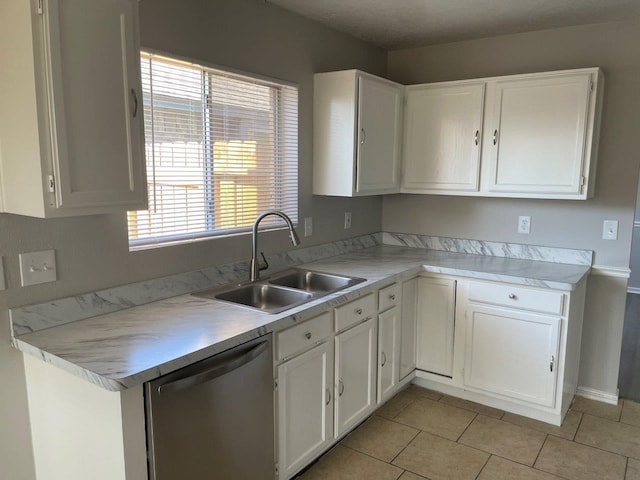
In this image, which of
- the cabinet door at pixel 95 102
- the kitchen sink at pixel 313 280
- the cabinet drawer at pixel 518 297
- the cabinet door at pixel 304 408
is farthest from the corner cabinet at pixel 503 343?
the cabinet door at pixel 95 102

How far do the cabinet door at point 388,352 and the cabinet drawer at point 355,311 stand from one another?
0.13 m

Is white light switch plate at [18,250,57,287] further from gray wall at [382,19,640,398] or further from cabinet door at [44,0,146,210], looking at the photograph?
gray wall at [382,19,640,398]

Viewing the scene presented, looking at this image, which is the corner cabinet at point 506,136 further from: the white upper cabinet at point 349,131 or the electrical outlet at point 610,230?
the white upper cabinet at point 349,131

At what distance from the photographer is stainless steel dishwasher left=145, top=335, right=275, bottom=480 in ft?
5.03

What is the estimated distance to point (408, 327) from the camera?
310 centimetres

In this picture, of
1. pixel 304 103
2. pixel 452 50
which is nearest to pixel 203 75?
pixel 304 103

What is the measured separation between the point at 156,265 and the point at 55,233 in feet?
1.53

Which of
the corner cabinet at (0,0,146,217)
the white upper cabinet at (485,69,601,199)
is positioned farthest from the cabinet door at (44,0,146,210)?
the white upper cabinet at (485,69,601,199)

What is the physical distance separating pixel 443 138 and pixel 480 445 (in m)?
1.93

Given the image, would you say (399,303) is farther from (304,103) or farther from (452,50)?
(452,50)

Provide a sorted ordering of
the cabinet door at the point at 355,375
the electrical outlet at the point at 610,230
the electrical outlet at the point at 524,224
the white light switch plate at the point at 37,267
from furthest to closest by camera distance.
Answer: the electrical outlet at the point at 524,224 < the electrical outlet at the point at 610,230 < the cabinet door at the point at 355,375 < the white light switch plate at the point at 37,267

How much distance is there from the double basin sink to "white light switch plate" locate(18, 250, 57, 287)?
657 mm

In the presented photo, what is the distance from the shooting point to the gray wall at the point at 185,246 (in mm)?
1750

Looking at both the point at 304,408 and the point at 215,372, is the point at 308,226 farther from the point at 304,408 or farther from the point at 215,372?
the point at 215,372
